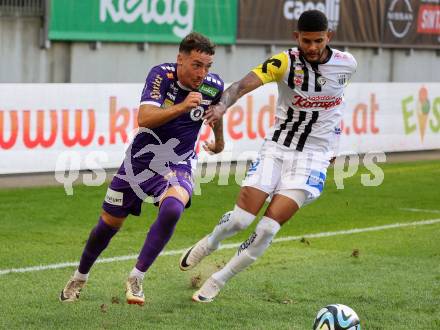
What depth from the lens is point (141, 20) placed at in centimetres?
2416

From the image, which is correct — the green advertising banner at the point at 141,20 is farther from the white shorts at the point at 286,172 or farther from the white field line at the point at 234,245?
the white shorts at the point at 286,172

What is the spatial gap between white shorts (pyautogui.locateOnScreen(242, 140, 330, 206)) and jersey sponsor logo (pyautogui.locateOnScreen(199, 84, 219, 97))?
0.78 metres

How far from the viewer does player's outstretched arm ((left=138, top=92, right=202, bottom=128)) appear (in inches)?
311

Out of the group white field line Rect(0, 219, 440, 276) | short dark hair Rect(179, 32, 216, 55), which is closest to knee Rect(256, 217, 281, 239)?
short dark hair Rect(179, 32, 216, 55)

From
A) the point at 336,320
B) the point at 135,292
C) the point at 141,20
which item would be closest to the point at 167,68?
the point at 135,292

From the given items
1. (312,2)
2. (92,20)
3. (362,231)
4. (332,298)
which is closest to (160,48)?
→ (92,20)

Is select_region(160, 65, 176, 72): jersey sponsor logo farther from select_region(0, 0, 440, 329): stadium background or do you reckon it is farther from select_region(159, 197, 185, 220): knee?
select_region(0, 0, 440, 329): stadium background

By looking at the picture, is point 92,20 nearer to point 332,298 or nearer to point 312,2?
point 312,2

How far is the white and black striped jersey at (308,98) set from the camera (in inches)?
349

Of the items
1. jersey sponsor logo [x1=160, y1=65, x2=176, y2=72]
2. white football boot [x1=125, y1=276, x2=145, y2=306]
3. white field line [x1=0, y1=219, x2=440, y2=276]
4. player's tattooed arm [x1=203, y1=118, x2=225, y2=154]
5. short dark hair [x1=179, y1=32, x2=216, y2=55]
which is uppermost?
short dark hair [x1=179, y1=32, x2=216, y2=55]

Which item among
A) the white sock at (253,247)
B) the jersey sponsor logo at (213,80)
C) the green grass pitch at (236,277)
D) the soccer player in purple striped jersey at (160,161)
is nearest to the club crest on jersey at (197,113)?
the soccer player in purple striped jersey at (160,161)

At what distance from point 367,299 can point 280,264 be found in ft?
5.67

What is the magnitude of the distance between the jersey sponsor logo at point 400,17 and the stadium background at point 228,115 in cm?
5

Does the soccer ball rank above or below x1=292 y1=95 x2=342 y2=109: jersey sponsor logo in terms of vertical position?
below
